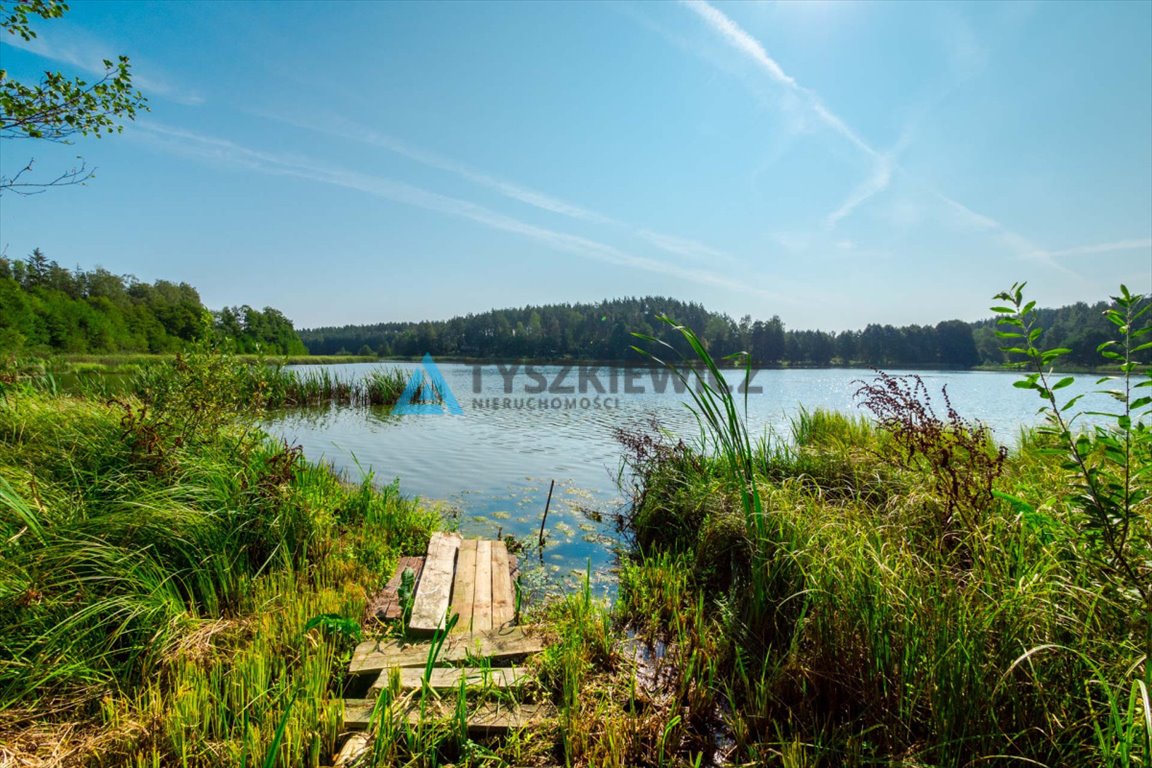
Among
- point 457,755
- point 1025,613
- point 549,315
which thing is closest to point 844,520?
point 1025,613

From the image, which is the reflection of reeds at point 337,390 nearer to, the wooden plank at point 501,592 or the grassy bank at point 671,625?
the grassy bank at point 671,625

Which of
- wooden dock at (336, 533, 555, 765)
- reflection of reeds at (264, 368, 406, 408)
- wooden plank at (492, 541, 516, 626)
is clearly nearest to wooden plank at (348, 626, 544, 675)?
wooden dock at (336, 533, 555, 765)

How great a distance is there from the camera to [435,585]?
4109 mm

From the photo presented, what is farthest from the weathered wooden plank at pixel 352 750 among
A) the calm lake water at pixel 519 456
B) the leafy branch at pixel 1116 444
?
the leafy branch at pixel 1116 444

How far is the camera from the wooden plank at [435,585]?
3.44m

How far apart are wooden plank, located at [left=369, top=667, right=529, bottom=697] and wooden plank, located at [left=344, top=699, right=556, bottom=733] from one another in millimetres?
104

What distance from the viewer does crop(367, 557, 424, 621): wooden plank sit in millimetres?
3709

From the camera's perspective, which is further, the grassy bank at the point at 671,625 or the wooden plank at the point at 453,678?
the wooden plank at the point at 453,678

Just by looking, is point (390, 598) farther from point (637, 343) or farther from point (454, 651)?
point (637, 343)

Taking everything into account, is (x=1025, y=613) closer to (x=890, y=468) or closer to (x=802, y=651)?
(x=802, y=651)

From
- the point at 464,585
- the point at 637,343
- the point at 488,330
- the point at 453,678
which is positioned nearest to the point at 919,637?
the point at 453,678

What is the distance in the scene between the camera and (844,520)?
12.7 ft

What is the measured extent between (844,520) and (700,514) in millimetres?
1788

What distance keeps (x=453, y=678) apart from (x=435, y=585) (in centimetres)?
143
